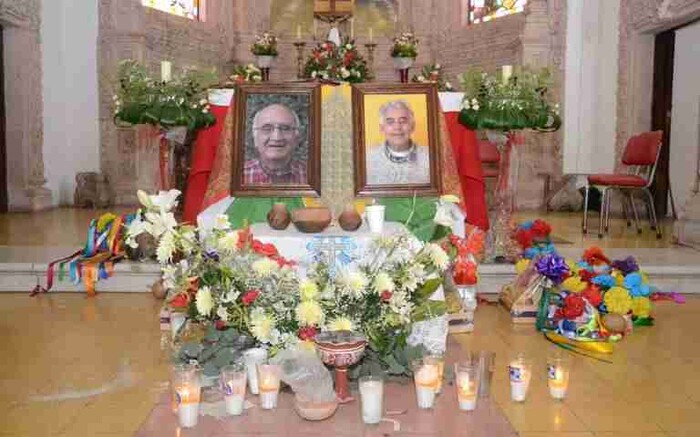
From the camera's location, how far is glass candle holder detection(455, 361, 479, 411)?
2.97 meters

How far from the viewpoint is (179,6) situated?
39.1ft

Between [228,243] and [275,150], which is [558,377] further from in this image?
[275,150]

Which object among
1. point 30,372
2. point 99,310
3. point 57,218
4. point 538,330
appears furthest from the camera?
point 57,218

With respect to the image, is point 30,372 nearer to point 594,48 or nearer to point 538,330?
Result: point 538,330

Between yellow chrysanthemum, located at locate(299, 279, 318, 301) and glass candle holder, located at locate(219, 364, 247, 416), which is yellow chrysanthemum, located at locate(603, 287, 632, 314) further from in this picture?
glass candle holder, located at locate(219, 364, 247, 416)

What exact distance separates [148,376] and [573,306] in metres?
2.26

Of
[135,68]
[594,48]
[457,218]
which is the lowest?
[457,218]

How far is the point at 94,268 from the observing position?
5398 millimetres

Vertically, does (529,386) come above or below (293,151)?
below

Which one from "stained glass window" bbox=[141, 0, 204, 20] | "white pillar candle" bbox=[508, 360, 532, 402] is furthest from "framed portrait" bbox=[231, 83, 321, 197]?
"stained glass window" bbox=[141, 0, 204, 20]

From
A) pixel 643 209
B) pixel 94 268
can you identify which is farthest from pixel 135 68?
pixel 643 209

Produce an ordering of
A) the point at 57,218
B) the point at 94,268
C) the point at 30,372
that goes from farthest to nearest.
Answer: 1. the point at 57,218
2. the point at 94,268
3. the point at 30,372

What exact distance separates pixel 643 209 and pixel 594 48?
2.22 m

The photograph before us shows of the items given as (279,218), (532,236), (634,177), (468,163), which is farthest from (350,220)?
(634,177)
